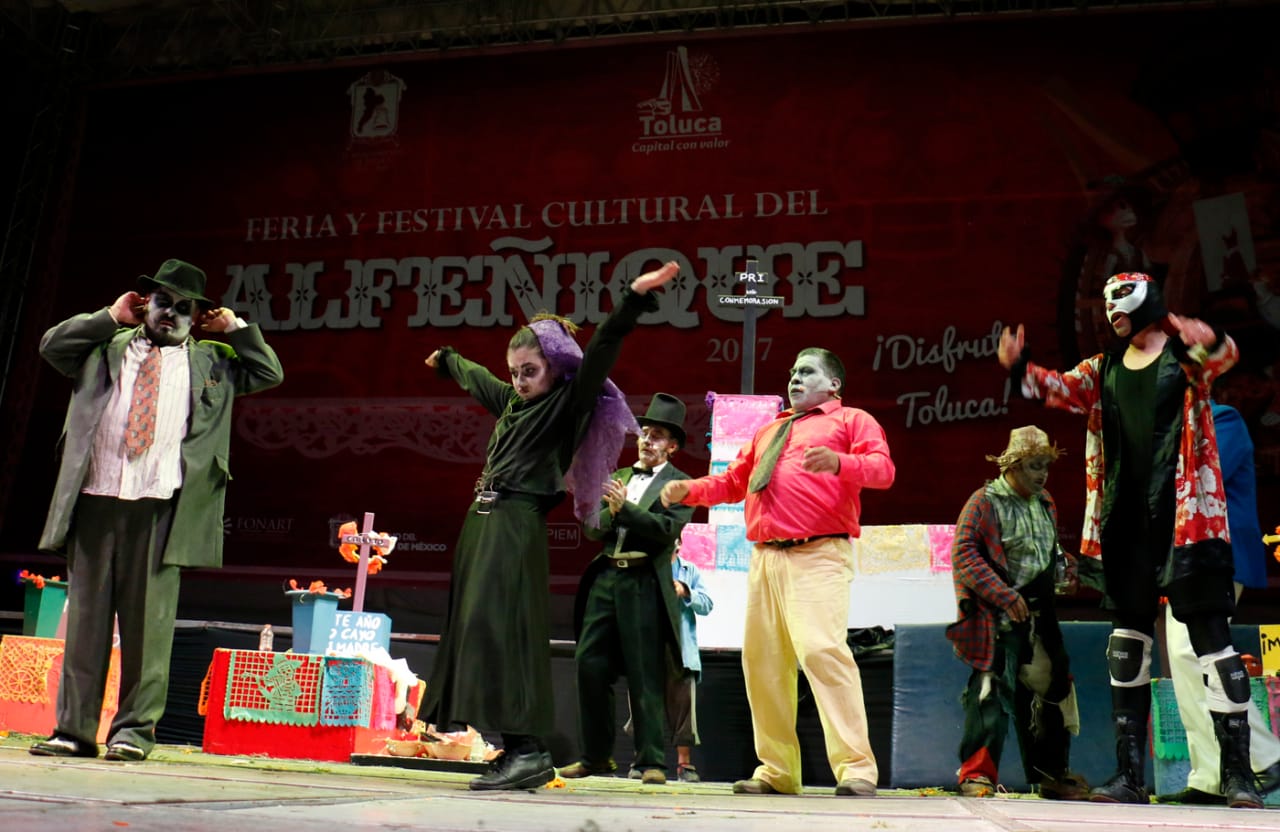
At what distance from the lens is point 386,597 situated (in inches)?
383

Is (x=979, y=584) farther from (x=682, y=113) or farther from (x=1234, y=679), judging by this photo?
(x=682, y=113)

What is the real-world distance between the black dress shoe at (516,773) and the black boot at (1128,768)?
166 centimetres

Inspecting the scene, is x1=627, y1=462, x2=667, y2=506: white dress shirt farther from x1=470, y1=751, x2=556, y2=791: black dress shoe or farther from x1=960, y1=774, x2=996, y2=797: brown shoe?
x1=470, y1=751, x2=556, y2=791: black dress shoe

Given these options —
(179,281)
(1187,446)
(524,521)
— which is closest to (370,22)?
(179,281)

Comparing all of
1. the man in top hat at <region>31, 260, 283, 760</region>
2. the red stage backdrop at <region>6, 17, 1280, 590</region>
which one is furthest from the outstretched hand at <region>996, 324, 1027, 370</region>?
the red stage backdrop at <region>6, 17, 1280, 590</region>

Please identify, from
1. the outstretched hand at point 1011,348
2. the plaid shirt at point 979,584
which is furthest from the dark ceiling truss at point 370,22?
the outstretched hand at point 1011,348

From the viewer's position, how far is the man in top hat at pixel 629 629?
4477 millimetres

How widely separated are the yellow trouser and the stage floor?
0.15m

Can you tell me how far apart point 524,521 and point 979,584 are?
5.83 ft

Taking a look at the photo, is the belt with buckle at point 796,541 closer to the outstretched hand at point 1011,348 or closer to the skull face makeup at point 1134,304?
the outstretched hand at point 1011,348

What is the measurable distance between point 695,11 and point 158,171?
5.32 metres

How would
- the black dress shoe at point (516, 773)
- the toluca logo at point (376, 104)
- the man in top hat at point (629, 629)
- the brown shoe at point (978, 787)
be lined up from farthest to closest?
1. the toluca logo at point (376, 104)
2. the man in top hat at point (629, 629)
3. the brown shoe at point (978, 787)
4. the black dress shoe at point (516, 773)

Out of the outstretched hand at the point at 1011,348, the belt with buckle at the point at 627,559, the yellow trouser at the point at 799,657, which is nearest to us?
the yellow trouser at the point at 799,657

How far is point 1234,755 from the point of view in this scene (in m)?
3.47
